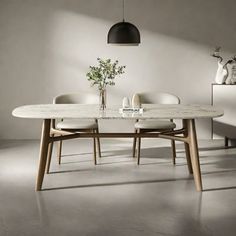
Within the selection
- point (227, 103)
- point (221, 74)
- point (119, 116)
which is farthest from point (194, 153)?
point (221, 74)

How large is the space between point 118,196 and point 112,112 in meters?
0.77

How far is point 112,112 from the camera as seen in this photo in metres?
4.48

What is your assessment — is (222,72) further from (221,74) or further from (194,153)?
(194,153)

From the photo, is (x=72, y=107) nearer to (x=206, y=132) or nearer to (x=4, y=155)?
(x=4, y=155)

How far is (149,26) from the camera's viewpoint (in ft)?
21.1

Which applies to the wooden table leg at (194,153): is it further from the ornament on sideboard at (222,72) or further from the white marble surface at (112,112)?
the ornament on sideboard at (222,72)

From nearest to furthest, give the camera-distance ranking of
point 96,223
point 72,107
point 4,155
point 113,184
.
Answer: point 96,223 → point 113,184 → point 72,107 → point 4,155

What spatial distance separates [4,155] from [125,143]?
1491 mm

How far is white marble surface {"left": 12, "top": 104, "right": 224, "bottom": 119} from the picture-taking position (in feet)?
13.8

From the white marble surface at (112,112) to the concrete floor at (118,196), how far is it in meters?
0.58

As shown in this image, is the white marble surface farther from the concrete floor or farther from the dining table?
the concrete floor

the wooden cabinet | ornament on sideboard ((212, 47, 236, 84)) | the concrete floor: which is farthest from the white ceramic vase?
the concrete floor

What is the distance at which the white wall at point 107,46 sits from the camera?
6391 mm

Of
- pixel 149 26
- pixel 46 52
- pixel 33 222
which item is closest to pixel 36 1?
pixel 46 52
